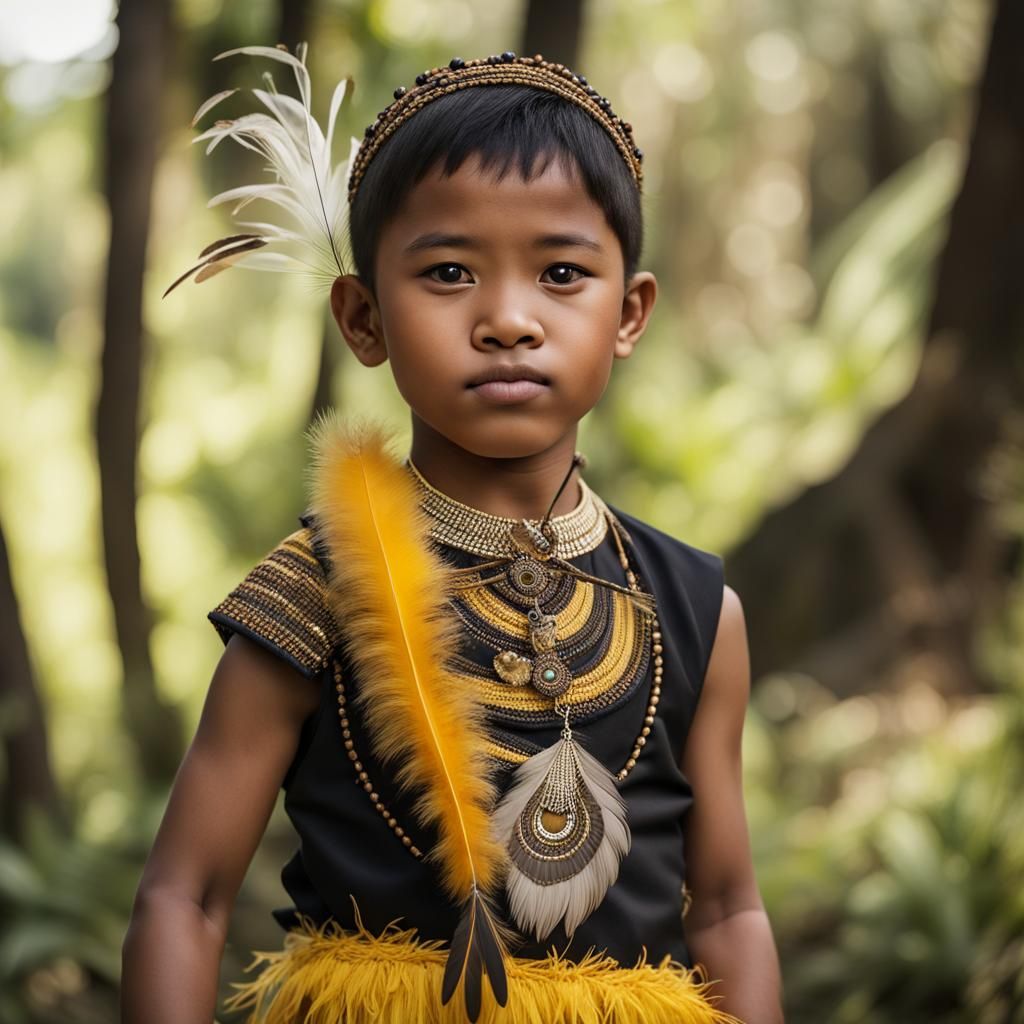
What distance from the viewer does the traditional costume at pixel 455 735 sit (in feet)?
5.48

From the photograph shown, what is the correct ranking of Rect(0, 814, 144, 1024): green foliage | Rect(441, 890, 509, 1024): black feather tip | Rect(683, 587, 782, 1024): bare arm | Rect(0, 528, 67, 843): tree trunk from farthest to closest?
Rect(0, 528, 67, 843): tree trunk, Rect(0, 814, 144, 1024): green foliage, Rect(683, 587, 782, 1024): bare arm, Rect(441, 890, 509, 1024): black feather tip

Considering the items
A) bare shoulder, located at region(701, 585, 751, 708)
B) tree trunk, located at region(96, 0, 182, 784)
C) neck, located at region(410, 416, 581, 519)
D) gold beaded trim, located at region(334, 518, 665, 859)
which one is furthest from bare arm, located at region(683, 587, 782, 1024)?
tree trunk, located at region(96, 0, 182, 784)

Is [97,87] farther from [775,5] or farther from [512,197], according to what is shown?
[775,5]

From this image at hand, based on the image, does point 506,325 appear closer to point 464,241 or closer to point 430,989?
point 464,241

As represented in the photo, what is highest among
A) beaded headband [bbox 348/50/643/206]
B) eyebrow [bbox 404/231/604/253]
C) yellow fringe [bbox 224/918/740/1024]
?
beaded headband [bbox 348/50/643/206]

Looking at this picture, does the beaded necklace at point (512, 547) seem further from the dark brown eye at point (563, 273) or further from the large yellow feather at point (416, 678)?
the dark brown eye at point (563, 273)

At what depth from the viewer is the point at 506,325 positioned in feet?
5.35

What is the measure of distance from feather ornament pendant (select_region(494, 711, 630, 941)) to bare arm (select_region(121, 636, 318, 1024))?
1.00 feet

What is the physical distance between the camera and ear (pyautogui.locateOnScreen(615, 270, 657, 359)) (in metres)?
1.91

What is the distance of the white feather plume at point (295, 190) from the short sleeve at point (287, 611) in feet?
1.33

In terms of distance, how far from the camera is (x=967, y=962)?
13.5 ft

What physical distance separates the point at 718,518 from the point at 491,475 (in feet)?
20.0

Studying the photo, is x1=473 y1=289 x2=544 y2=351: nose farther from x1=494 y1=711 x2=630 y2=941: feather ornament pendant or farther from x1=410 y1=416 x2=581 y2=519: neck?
x1=494 y1=711 x2=630 y2=941: feather ornament pendant

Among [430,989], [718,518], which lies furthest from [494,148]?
[718,518]
